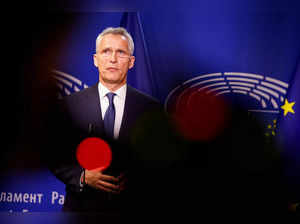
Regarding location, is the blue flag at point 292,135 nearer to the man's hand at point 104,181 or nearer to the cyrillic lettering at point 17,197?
the man's hand at point 104,181

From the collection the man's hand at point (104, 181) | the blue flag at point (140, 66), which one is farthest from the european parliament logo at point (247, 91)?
the man's hand at point (104, 181)

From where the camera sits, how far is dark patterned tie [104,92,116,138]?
2693 millimetres

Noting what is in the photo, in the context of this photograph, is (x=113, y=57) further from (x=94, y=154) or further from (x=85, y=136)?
(x=94, y=154)

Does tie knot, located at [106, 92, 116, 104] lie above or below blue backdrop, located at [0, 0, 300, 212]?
below

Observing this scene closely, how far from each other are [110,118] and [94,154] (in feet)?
1.09

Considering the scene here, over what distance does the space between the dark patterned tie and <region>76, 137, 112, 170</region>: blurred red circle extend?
0.10m

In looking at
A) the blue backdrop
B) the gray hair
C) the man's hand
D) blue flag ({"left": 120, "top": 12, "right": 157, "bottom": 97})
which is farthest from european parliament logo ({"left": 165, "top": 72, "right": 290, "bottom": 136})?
the man's hand

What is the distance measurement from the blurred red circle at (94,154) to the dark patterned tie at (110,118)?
0.31 feet

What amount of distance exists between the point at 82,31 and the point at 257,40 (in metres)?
1.52

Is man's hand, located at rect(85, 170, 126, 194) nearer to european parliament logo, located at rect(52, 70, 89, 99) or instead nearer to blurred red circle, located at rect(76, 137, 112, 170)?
blurred red circle, located at rect(76, 137, 112, 170)

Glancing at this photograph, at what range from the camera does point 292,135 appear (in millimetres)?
2666

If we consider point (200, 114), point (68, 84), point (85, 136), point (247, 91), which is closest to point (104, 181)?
point (85, 136)

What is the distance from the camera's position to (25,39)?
278 cm

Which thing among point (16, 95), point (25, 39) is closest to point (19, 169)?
point (16, 95)
